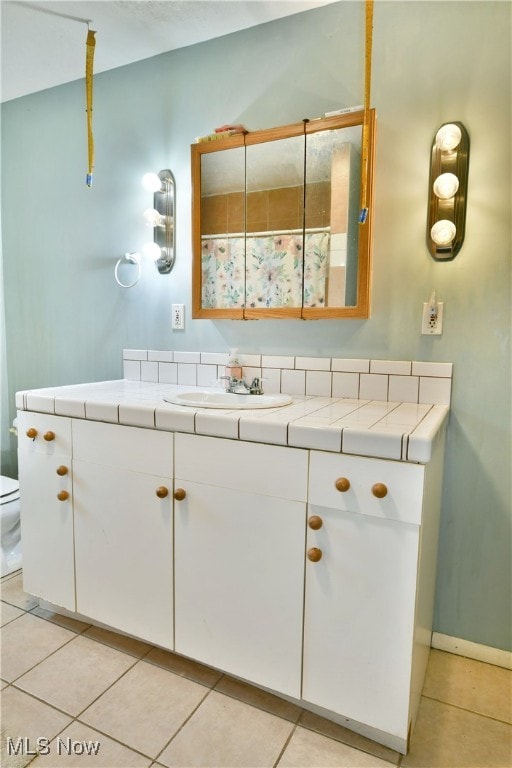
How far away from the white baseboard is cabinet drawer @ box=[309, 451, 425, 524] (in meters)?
0.88

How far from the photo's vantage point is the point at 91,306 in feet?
7.52

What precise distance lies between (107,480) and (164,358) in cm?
71

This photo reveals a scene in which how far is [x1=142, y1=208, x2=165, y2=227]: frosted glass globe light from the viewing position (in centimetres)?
196

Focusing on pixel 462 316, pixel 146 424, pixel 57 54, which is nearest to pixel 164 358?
pixel 146 424

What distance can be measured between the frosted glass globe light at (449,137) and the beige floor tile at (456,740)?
1.77 meters

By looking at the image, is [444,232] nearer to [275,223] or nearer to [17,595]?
[275,223]

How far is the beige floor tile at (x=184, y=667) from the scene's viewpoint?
147cm

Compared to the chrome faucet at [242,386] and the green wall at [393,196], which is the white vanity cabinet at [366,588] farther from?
the chrome faucet at [242,386]

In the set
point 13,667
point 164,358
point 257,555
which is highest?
point 164,358

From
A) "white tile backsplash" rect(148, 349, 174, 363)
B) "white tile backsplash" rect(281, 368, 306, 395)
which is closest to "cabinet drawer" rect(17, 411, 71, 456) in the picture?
"white tile backsplash" rect(148, 349, 174, 363)

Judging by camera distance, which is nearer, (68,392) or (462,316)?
(462,316)

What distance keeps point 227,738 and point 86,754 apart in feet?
1.23

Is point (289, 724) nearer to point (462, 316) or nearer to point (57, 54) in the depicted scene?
point (462, 316)

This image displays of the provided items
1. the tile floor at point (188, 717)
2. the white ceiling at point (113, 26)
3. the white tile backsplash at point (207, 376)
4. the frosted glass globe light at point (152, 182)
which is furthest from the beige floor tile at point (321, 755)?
the white ceiling at point (113, 26)
